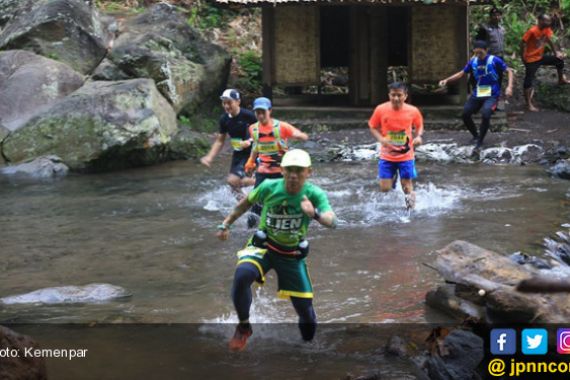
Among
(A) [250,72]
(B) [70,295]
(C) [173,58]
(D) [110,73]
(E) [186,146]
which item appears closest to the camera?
(B) [70,295]

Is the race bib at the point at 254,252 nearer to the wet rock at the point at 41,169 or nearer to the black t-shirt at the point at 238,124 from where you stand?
the black t-shirt at the point at 238,124

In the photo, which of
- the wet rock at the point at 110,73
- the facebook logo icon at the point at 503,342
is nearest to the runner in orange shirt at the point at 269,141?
the facebook logo icon at the point at 503,342

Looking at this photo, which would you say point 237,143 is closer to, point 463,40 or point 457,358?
point 457,358

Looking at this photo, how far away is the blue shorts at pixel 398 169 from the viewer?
10.6 m

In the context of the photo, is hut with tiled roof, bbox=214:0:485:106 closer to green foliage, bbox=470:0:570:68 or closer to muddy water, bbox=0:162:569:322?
green foliage, bbox=470:0:570:68

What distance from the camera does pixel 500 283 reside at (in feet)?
22.0

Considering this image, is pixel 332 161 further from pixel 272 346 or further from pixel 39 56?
pixel 272 346

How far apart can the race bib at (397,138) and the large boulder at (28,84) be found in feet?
27.0

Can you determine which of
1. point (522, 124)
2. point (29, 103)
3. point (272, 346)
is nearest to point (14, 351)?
point (272, 346)

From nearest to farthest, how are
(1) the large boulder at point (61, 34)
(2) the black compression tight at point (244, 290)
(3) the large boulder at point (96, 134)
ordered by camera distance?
1. (2) the black compression tight at point (244, 290)
2. (3) the large boulder at point (96, 134)
3. (1) the large boulder at point (61, 34)

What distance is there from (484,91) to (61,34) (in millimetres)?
9545

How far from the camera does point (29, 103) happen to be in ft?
54.2

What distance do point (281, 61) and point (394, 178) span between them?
25.9 ft

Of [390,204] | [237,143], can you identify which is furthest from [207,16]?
[237,143]
